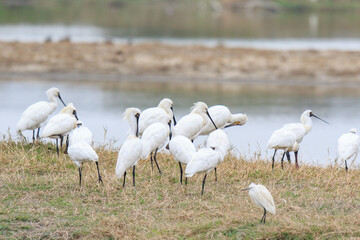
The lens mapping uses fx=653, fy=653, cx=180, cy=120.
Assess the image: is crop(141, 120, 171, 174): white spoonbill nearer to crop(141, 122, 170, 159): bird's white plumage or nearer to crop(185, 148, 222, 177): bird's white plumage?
crop(141, 122, 170, 159): bird's white plumage

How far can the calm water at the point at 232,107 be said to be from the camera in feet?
49.6

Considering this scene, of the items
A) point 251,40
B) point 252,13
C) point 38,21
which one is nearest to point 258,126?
point 251,40

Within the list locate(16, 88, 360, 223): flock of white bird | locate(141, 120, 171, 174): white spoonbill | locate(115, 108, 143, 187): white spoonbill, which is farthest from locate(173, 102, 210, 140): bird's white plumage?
locate(115, 108, 143, 187): white spoonbill

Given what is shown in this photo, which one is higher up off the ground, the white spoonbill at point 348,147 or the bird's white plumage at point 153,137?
the bird's white plumage at point 153,137

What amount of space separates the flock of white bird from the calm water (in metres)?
3.26

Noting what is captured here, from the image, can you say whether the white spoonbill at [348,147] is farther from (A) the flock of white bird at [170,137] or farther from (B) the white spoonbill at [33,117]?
(B) the white spoonbill at [33,117]

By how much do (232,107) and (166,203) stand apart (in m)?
12.1

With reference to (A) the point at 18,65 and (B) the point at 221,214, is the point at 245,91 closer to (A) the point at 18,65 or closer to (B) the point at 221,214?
(A) the point at 18,65

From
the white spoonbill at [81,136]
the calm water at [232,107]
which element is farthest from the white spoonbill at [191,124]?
the calm water at [232,107]

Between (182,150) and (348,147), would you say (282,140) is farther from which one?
(182,150)

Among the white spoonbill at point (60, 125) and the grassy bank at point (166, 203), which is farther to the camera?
the white spoonbill at point (60, 125)

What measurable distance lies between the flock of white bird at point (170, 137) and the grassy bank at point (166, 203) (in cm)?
24

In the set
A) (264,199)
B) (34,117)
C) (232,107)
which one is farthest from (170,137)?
(232,107)

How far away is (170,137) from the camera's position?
9.53 metres
